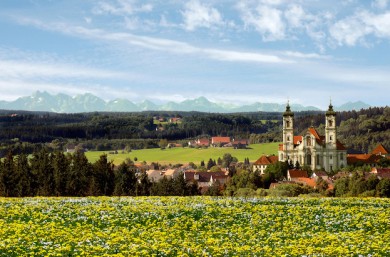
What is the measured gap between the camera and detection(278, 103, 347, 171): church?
19405 cm

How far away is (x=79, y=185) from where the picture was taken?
7062 centimetres

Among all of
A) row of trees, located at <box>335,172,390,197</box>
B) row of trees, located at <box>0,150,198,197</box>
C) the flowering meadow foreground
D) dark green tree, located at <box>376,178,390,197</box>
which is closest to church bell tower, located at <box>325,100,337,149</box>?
row of trees, located at <box>335,172,390,197</box>

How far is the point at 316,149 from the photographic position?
194 metres

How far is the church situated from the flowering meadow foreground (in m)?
162

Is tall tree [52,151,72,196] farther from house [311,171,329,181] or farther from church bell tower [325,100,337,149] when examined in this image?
church bell tower [325,100,337,149]

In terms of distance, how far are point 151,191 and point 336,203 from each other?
169 ft

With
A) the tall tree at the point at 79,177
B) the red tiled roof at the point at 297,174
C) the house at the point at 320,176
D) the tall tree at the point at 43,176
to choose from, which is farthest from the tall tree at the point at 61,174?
the red tiled roof at the point at 297,174

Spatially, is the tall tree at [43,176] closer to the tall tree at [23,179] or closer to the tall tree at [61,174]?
the tall tree at [61,174]

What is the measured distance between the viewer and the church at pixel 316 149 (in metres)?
194

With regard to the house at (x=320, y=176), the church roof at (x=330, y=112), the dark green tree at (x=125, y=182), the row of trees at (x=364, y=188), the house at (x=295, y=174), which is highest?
the church roof at (x=330, y=112)

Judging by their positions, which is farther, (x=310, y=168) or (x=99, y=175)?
(x=310, y=168)

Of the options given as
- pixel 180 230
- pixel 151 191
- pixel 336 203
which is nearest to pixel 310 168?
pixel 151 191

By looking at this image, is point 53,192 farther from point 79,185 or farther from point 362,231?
point 362,231

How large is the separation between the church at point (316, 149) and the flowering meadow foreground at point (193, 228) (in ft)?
530
